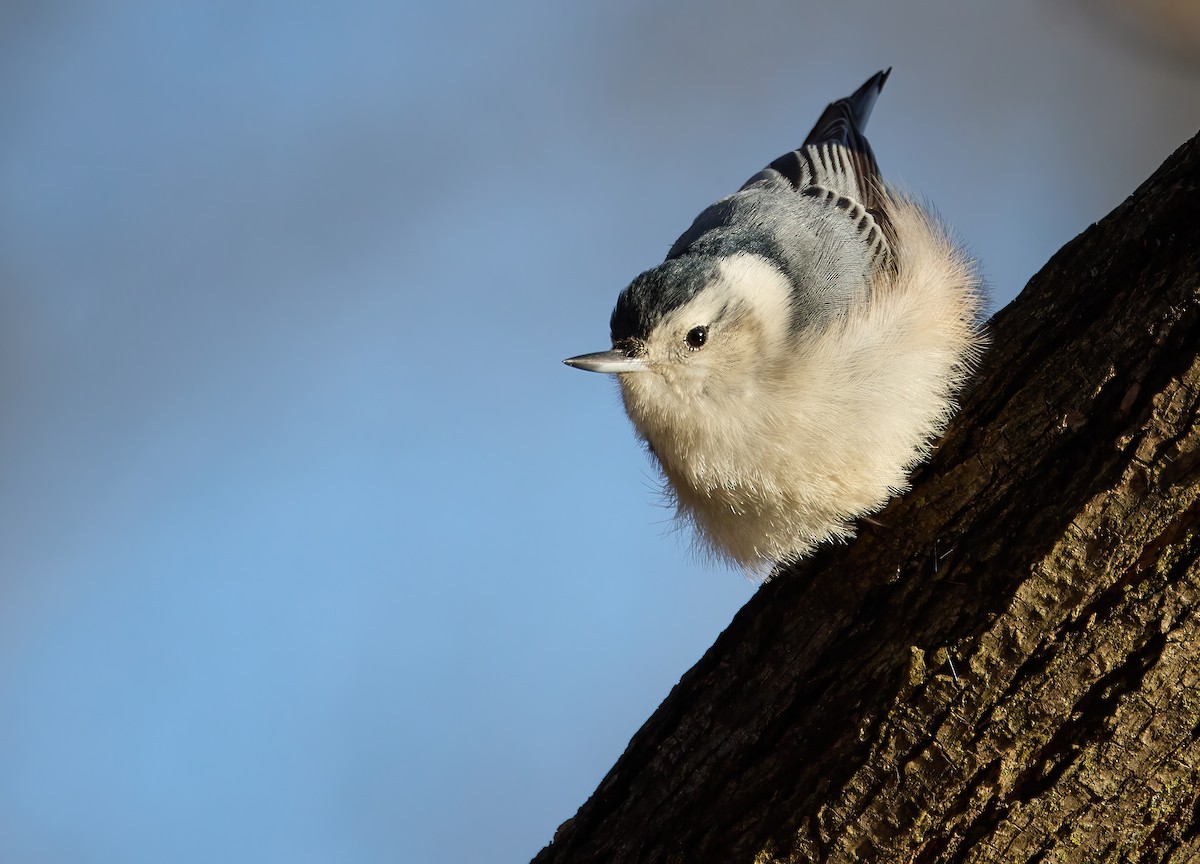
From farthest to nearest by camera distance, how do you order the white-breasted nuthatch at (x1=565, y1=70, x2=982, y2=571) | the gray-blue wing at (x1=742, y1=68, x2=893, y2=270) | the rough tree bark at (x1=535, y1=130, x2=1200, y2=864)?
the gray-blue wing at (x1=742, y1=68, x2=893, y2=270) → the white-breasted nuthatch at (x1=565, y1=70, x2=982, y2=571) → the rough tree bark at (x1=535, y1=130, x2=1200, y2=864)

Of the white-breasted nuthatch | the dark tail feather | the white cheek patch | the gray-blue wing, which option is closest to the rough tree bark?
the white-breasted nuthatch

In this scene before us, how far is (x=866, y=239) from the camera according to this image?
1.78 m

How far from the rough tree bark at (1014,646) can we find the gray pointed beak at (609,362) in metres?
0.41

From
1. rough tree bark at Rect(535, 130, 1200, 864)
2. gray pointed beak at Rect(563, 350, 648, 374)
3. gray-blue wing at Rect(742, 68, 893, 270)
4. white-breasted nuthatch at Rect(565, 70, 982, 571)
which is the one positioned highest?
gray-blue wing at Rect(742, 68, 893, 270)

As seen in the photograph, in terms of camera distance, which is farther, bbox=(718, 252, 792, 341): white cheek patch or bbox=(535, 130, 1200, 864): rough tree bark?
bbox=(718, 252, 792, 341): white cheek patch

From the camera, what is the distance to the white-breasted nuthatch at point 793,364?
1.49 m

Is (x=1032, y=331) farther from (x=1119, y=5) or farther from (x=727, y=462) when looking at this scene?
(x=1119, y=5)

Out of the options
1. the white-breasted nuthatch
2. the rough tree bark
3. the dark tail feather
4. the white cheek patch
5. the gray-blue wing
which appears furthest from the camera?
the dark tail feather

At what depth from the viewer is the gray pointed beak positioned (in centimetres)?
163

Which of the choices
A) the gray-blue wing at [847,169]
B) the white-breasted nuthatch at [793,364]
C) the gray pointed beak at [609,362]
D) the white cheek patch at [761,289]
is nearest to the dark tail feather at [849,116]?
the gray-blue wing at [847,169]

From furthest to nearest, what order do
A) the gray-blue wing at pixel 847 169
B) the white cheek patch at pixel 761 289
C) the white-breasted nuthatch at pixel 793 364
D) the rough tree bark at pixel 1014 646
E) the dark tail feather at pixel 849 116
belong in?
the dark tail feather at pixel 849 116 < the gray-blue wing at pixel 847 169 < the white cheek patch at pixel 761 289 < the white-breasted nuthatch at pixel 793 364 < the rough tree bark at pixel 1014 646

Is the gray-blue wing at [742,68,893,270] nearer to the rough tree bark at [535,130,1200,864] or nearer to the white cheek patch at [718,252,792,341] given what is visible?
the white cheek patch at [718,252,792,341]

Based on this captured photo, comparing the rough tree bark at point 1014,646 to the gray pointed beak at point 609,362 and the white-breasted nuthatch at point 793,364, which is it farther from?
the gray pointed beak at point 609,362

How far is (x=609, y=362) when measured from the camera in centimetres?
164
